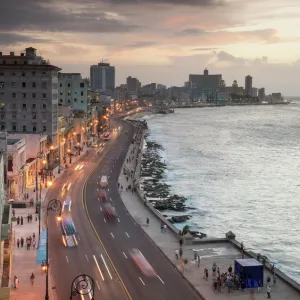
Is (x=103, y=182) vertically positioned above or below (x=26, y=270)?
above

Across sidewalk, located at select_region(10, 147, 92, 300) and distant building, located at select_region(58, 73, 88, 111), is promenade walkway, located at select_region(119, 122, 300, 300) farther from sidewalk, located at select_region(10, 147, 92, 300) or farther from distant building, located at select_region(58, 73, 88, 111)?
distant building, located at select_region(58, 73, 88, 111)

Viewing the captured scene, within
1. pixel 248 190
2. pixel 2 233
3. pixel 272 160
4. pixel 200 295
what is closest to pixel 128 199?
pixel 248 190

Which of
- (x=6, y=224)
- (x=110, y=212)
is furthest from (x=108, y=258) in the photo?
(x=110, y=212)

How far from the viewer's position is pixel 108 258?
43781 mm

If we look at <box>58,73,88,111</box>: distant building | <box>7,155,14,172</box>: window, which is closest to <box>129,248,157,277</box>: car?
<box>7,155,14,172</box>: window

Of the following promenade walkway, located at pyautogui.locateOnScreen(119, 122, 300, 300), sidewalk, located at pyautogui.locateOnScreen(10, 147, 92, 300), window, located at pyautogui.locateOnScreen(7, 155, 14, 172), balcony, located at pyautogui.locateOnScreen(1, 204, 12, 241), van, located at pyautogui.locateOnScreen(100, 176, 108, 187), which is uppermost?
balcony, located at pyautogui.locateOnScreen(1, 204, 12, 241)

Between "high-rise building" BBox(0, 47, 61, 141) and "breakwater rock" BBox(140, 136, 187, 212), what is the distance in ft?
61.9

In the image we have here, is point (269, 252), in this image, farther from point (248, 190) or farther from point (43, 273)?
point (248, 190)

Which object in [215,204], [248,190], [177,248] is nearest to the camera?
[177,248]

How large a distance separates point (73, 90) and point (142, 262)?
350ft

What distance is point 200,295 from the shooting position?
36.4m

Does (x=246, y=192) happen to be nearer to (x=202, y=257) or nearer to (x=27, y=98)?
(x=27, y=98)

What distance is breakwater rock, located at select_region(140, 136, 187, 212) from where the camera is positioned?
75.1 meters

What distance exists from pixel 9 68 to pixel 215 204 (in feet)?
135
